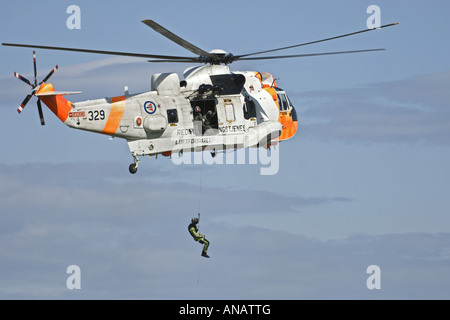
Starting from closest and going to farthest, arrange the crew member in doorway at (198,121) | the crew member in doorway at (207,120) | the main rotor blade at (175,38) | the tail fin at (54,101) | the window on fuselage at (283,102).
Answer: the main rotor blade at (175,38)
the tail fin at (54,101)
the crew member in doorway at (198,121)
the crew member in doorway at (207,120)
the window on fuselage at (283,102)

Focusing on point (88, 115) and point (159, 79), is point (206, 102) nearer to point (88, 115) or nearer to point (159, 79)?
point (159, 79)

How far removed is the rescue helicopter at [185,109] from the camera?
107 feet

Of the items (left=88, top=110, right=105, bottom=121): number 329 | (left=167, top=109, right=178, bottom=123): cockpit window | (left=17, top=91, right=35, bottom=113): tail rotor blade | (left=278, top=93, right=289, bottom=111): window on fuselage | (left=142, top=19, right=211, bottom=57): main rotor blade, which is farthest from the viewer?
(left=278, top=93, right=289, bottom=111): window on fuselage

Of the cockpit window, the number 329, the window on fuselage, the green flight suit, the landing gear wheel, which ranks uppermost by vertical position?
the window on fuselage

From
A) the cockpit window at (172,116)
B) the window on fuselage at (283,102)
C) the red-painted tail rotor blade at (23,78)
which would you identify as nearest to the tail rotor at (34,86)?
the red-painted tail rotor blade at (23,78)

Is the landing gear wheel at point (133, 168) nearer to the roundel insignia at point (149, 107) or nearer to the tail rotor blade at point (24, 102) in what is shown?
the roundel insignia at point (149, 107)

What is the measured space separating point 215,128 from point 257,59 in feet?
11.6

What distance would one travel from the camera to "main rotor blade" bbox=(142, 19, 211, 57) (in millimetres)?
30953

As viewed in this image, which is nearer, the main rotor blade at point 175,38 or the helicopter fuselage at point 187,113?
the main rotor blade at point 175,38

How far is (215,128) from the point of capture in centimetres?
3497

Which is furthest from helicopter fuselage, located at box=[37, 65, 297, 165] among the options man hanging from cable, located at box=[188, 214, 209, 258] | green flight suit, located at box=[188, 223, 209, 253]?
green flight suit, located at box=[188, 223, 209, 253]

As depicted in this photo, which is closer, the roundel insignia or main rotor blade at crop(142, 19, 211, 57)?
main rotor blade at crop(142, 19, 211, 57)

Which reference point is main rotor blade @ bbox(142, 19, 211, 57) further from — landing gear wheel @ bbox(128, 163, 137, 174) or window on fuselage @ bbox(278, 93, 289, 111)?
landing gear wheel @ bbox(128, 163, 137, 174)
